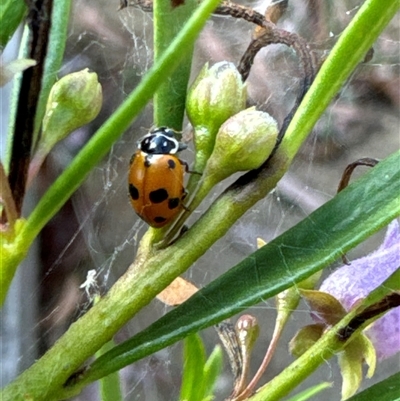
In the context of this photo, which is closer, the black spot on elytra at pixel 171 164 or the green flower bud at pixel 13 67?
the green flower bud at pixel 13 67

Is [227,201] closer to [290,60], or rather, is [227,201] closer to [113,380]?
[113,380]

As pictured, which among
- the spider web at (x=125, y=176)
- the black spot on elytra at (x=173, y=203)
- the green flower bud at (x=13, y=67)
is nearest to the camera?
the green flower bud at (x=13, y=67)

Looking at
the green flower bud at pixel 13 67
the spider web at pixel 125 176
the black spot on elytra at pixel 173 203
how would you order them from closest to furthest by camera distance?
the green flower bud at pixel 13 67, the black spot on elytra at pixel 173 203, the spider web at pixel 125 176

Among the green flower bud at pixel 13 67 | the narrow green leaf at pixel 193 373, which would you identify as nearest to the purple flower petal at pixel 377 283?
the narrow green leaf at pixel 193 373

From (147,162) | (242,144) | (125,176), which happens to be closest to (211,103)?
(242,144)

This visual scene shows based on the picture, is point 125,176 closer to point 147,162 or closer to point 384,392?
point 147,162

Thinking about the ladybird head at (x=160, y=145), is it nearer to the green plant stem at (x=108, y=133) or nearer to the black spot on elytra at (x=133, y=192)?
the black spot on elytra at (x=133, y=192)

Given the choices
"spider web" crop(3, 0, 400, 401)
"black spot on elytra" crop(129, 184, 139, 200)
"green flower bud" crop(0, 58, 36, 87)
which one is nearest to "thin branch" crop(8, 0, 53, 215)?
"green flower bud" crop(0, 58, 36, 87)
